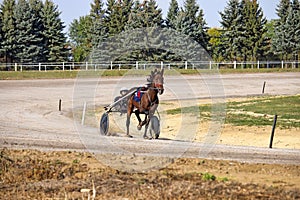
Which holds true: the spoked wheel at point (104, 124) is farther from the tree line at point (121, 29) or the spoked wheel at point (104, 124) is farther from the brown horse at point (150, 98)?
the tree line at point (121, 29)

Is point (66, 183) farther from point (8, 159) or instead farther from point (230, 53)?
point (230, 53)

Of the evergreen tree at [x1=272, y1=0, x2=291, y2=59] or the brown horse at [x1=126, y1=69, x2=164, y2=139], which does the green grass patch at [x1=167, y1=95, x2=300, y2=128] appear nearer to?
the brown horse at [x1=126, y1=69, x2=164, y2=139]

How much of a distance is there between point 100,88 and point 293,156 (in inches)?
1260

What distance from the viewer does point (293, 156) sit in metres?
16.6

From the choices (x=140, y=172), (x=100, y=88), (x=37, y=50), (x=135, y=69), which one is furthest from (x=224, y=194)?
(x=37, y=50)

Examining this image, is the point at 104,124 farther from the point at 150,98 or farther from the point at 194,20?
the point at 194,20

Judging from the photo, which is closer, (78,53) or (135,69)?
(135,69)

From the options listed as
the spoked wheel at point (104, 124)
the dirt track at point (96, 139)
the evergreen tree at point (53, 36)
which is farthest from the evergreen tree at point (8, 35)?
the spoked wheel at point (104, 124)

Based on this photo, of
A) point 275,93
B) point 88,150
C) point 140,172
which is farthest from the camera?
point 275,93

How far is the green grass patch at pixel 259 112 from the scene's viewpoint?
27069mm

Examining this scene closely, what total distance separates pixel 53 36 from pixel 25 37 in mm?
3734

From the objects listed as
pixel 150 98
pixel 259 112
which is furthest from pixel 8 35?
pixel 150 98

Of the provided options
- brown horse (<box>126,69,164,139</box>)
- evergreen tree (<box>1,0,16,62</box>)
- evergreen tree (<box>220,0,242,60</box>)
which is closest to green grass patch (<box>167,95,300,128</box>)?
brown horse (<box>126,69,164,139</box>)

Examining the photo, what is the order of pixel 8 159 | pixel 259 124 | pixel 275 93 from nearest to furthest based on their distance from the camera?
pixel 8 159
pixel 259 124
pixel 275 93
